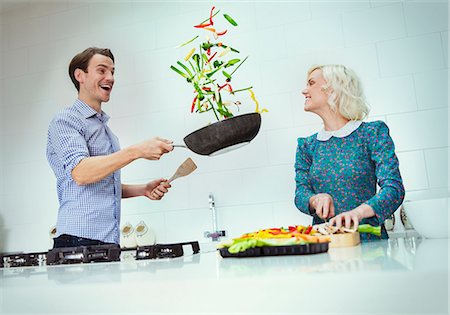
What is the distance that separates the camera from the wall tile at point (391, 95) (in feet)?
6.57

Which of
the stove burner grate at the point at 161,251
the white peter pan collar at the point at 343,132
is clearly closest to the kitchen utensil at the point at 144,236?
the white peter pan collar at the point at 343,132

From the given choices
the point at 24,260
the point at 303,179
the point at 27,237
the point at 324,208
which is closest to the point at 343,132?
the point at 303,179

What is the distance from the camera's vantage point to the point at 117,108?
2.49 m

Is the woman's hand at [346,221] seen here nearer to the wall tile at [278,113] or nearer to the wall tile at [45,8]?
the wall tile at [278,113]

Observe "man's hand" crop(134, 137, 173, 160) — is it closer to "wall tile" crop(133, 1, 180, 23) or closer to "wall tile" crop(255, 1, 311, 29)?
"wall tile" crop(255, 1, 311, 29)

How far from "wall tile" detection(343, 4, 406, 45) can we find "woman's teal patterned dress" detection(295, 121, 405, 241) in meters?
0.76

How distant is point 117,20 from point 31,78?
68 cm

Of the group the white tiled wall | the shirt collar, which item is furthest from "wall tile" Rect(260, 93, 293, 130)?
the shirt collar

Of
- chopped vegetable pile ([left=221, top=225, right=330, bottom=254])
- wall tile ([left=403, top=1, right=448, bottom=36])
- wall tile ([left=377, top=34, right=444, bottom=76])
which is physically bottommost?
chopped vegetable pile ([left=221, top=225, right=330, bottom=254])

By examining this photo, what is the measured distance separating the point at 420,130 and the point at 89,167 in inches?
58.5

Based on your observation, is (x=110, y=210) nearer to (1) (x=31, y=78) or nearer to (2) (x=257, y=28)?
(2) (x=257, y=28)

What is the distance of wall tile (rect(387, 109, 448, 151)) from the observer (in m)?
1.95

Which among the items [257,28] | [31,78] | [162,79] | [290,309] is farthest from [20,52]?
[290,309]

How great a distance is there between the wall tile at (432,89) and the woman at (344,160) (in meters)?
0.47
